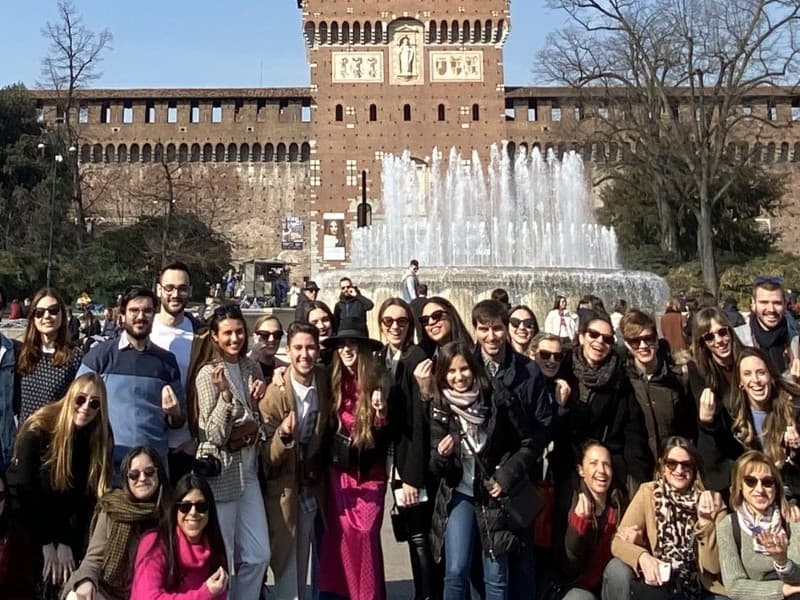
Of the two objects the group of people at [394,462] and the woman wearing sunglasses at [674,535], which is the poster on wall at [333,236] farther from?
the woman wearing sunglasses at [674,535]

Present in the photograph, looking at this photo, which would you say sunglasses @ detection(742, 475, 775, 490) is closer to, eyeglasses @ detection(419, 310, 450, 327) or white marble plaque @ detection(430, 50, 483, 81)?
eyeglasses @ detection(419, 310, 450, 327)

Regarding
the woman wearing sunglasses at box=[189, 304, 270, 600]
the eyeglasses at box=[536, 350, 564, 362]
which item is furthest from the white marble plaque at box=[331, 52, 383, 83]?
the woman wearing sunglasses at box=[189, 304, 270, 600]

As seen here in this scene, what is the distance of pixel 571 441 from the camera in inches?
139


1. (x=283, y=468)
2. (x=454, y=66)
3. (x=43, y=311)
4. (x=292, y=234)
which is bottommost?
(x=283, y=468)

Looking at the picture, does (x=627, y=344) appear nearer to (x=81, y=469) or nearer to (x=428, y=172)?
(x=81, y=469)

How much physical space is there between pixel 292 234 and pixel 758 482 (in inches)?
1369

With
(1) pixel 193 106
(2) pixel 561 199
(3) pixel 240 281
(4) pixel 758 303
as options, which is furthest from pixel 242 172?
(4) pixel 758 303

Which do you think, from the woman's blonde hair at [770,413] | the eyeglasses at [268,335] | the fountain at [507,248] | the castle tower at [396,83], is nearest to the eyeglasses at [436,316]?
the eyeglasses at [268,335]

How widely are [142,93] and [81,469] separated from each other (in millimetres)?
36072

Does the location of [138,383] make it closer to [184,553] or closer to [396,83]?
[184,553]

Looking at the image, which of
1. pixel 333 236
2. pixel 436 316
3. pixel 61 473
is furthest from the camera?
pixel 333 236

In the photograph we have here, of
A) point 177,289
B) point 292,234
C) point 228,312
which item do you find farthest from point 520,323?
point 292,234

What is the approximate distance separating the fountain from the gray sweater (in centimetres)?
918

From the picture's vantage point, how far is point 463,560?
10.9 ft
